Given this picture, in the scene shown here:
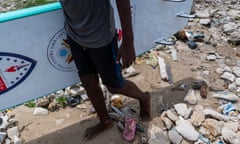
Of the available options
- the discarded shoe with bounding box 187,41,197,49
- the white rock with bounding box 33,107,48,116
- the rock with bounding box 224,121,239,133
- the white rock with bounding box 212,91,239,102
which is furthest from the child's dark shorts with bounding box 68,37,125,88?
the discarded shoe with bounding box 187,41,197,49

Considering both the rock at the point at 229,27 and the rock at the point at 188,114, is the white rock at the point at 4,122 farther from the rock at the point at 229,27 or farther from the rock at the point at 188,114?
the rock at the point at 229,27

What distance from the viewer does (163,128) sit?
2.49 m

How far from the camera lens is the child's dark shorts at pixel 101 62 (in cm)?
193

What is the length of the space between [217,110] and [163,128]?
23.4 inches

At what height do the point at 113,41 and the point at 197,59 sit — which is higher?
the point at 113,41

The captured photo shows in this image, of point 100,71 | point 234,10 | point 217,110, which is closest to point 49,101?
point 100,71

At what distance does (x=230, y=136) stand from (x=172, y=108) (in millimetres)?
591

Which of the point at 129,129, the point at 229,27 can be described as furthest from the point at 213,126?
the point at 229,27

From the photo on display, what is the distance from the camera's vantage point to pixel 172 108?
105 inches

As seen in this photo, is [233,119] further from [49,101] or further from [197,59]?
[49,101]

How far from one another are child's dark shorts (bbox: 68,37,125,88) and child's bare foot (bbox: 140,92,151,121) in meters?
0.39

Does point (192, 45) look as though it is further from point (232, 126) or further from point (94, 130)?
point (94, 130)

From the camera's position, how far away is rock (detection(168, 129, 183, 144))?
234 cm

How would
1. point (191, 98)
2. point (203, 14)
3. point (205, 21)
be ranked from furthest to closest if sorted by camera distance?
point (203, 14) → point (205, 21) → point (191, 98)
